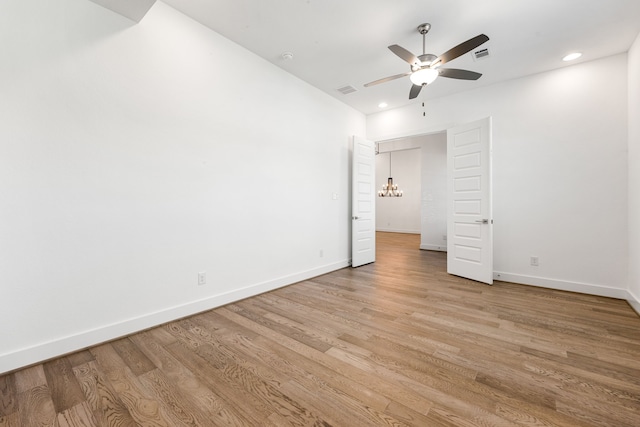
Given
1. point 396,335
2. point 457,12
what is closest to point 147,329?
point 396,335

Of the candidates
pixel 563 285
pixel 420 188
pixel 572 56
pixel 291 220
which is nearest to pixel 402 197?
pixel 420 188

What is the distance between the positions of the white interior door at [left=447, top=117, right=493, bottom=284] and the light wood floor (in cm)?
106

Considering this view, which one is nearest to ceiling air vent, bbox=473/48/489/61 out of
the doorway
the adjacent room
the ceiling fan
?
the adjacent room

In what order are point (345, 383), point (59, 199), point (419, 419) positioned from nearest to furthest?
1. point (419, 419)
2. point (345, 383)
3. point (59, 199)

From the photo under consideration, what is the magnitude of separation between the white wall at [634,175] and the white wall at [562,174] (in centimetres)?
15

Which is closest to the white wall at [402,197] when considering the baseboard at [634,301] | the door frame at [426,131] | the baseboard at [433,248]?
the baseboard at [433,248]

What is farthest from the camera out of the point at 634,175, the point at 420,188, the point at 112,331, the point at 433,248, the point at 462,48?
the point at 420,188

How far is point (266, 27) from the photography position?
2992mm

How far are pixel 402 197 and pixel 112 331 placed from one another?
10.3 meters

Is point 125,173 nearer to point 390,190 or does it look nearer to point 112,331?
point 112,331

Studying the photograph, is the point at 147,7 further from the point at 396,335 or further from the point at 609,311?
the point at 609,311

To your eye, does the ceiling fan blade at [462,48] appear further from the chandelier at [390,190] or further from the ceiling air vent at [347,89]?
the chandelier at [390,190]

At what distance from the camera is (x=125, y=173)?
2.46 m

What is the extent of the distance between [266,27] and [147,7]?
1.17 meters
